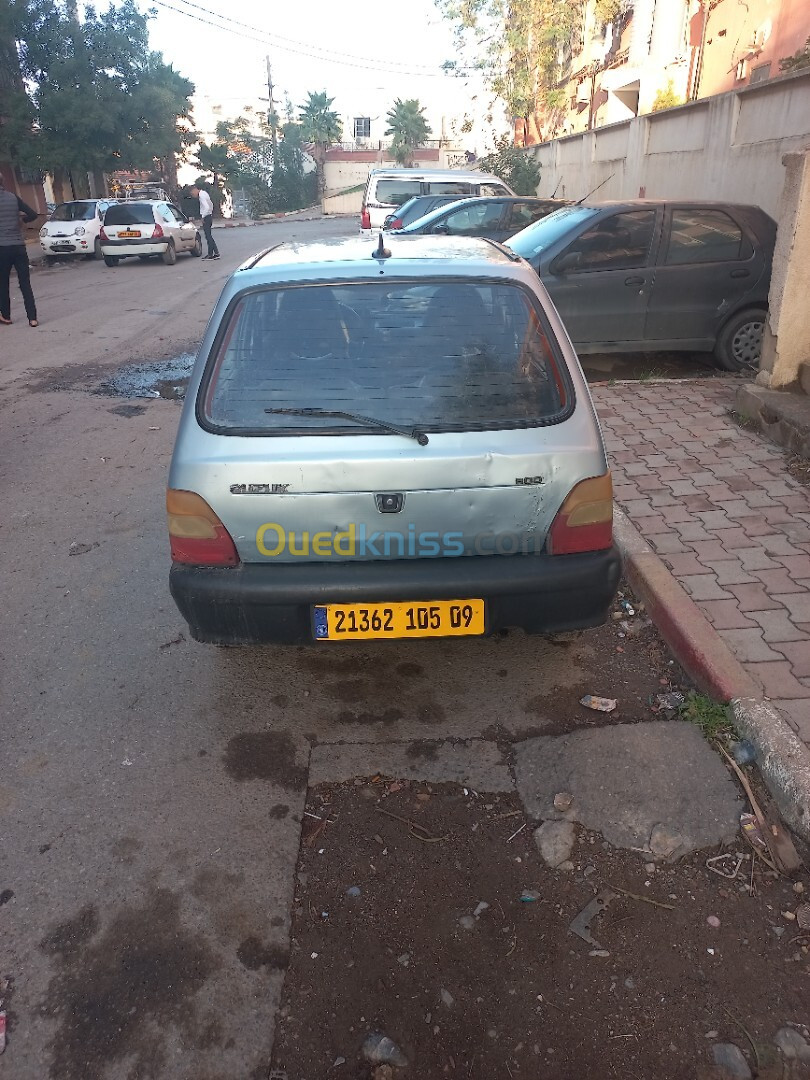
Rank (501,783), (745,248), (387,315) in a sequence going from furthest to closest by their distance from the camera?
(745,248) → (387,315) → (501,783)

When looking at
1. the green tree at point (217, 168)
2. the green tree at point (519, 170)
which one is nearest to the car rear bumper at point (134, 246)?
the green tree at point (519, 170)

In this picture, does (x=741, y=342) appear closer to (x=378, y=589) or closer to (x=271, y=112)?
(x=378, y=589)

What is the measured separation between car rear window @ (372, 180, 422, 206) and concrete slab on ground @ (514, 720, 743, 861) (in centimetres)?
1454

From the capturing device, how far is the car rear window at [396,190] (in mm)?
15469

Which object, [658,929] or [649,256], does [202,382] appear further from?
[649,256]

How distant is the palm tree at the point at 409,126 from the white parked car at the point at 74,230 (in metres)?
46.3

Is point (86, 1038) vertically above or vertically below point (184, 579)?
below

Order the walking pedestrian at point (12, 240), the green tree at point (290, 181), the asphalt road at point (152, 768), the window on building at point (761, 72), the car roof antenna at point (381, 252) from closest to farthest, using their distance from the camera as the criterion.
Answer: the asphalt road at point (152, 768)
the car roof antenna at point (381, 252)
the walking pedestrian at point (12, 240)
the window on building at point (761, 72)
the green tree at point (290, 181)

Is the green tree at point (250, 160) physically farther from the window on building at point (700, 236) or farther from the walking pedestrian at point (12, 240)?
the window on building at point (700, 236)

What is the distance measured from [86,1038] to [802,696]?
2.63 metres

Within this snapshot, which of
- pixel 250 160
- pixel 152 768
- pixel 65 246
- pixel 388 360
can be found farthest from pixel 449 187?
pixel 250 160

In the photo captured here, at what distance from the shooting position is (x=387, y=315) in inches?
118

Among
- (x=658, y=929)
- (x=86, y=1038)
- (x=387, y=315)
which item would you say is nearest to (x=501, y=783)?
(x=658, y=929)

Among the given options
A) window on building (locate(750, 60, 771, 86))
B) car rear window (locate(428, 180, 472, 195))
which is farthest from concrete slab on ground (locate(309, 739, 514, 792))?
window on building (locate(750, 60, 771, 86))
